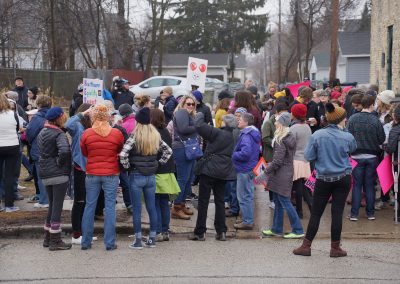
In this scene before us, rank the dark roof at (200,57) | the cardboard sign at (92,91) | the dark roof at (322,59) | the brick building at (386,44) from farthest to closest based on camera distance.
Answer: the dark roof at (200,57) < the dark roof at (322,59) < the brick building at (386,44) < the cardboard sign at (92,91)

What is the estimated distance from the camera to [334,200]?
7.50 meters

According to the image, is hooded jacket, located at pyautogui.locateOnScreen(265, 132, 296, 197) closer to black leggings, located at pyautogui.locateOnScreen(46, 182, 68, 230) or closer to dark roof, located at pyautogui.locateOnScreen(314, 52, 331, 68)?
black leggings, located at pyautogui.locateOnScreen(46, 182, 68, 230)

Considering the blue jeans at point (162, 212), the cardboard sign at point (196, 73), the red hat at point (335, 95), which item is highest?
the cardboard sign at point (196, 73)

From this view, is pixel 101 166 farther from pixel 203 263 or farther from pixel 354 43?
pixel 354 43

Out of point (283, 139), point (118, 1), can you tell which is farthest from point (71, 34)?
point (283, 139)

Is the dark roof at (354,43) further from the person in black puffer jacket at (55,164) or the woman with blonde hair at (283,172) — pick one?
the person in black puffer jacket at (55,164)

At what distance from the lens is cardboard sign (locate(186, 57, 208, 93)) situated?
45.2ft

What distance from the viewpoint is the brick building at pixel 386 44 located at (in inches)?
857

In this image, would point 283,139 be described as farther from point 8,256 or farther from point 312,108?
point 8,256

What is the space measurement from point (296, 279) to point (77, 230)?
3095 millimetres

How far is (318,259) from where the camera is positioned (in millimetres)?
7422

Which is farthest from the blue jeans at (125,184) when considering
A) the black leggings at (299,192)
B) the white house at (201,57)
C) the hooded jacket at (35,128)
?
the white house at (201,57)

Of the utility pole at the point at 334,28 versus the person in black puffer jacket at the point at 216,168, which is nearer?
the person in black puffer jacket at the point at 216,168

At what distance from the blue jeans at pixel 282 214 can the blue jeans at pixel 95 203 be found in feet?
7.36
